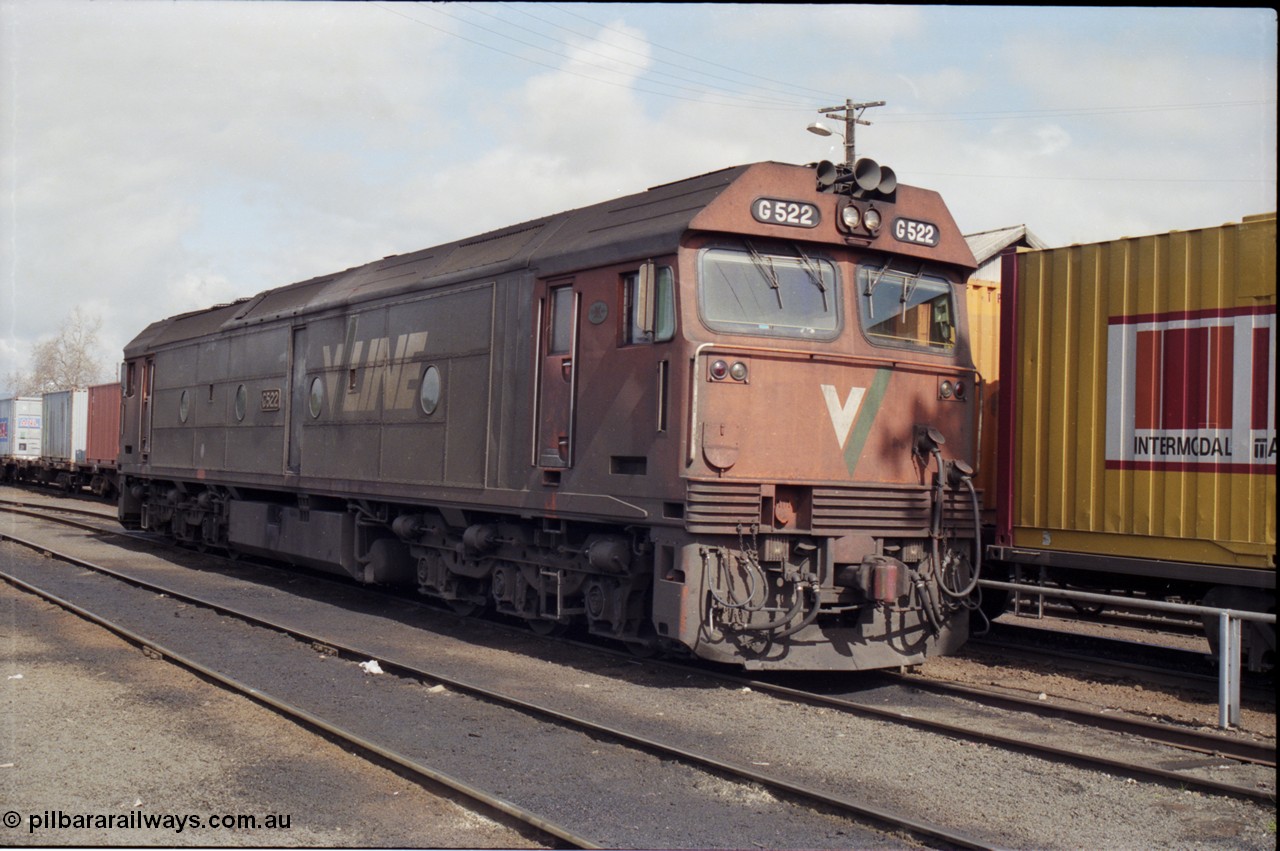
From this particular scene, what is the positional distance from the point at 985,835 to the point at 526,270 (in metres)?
6.50

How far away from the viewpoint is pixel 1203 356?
30.6 feet

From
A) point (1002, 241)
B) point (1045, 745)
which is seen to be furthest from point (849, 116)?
point (1045, 745)

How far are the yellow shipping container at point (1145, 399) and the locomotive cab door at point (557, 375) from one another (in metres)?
4.23

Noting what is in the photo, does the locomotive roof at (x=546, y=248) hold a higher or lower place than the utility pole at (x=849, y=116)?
lower

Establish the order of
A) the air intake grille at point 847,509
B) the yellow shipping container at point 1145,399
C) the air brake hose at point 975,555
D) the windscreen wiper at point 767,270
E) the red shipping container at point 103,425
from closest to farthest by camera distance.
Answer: the air intake grille at point 847,509 < the windscreen wiper at point 767,270 < the yellow shipping container at point 1145,399 < the air brake hose at point 975,555 < the red shipping container at point 103,425

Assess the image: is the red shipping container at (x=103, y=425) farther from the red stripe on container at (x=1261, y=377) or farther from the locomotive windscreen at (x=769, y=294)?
the red stripe on container at (x=1261, y=377)

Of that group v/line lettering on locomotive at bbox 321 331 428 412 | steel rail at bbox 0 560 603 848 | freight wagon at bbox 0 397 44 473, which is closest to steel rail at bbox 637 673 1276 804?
steel rail at bbox 0 560 603 848

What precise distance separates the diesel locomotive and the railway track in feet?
1.35

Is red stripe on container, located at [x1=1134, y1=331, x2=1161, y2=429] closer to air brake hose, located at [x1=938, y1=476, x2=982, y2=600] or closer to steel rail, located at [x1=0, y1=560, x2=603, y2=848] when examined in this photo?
air brake hose, located at [x1=938, y1=476, x2=982, y2=600]

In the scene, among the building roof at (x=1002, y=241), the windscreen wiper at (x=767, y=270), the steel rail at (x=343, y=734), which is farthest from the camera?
the building roof at (x=1002, y=241)

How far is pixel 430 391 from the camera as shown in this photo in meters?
11.9

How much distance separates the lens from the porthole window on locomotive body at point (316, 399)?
14383 mm

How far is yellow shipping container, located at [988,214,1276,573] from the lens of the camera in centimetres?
904

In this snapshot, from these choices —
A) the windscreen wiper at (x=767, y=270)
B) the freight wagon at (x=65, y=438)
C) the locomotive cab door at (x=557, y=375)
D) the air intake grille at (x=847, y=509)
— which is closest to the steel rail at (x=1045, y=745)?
the air intake grille at (x=847, y=509)
